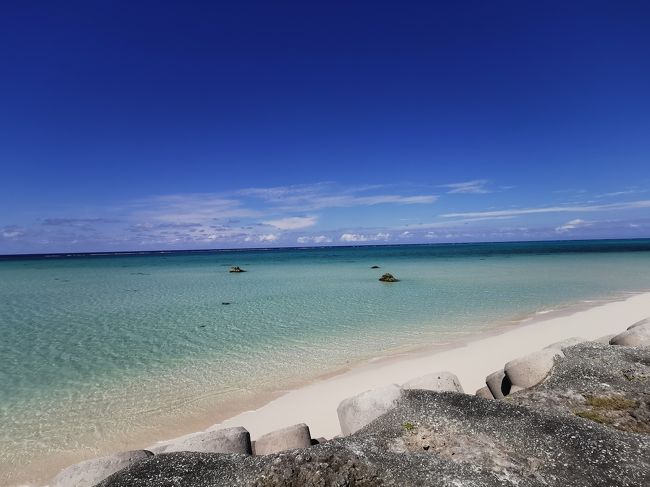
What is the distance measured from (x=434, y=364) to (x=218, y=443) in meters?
7.33

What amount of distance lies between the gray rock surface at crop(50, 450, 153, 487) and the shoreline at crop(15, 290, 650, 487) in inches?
75.1

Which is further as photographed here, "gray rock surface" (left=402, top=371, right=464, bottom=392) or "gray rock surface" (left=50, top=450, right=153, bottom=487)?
"gray rock surface" (left=402, top=371, right=464, bottom=392)

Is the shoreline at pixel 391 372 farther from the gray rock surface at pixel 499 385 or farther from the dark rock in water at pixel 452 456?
the dark rock in water at pixel 452 456

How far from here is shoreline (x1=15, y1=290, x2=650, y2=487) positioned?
8109 millimetres

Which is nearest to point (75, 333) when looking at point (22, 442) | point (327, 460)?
point (22, 442)

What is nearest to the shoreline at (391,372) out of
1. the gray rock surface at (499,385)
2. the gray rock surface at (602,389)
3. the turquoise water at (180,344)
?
the turquoise water at (180,344)

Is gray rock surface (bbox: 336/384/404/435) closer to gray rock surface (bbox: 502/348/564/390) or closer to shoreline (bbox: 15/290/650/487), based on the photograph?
shoreline (bbox: 15/290/650/487)

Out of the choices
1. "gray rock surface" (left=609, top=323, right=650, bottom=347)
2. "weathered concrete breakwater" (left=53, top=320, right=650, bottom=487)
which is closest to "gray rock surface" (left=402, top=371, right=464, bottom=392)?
"weathered concrete breakwater" (left=53, top=320, right=650, bottom=487)

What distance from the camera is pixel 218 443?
5695 millimetres

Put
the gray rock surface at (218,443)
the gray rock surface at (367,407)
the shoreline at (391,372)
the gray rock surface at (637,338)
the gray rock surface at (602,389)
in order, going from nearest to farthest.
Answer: the gray rock surface at (218,443)
the gray rock surface at (602,389)
the gray rock surface at (367,407)
the shoreline at (391,372)
the gray rock surface at (637,338)

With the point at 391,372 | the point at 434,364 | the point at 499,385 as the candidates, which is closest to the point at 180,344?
the point at 391,372

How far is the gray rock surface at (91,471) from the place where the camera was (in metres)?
5.05

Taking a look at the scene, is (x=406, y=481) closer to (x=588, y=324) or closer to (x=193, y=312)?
(x=588, y=324)

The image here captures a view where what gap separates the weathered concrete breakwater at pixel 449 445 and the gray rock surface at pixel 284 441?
0.02 meters
